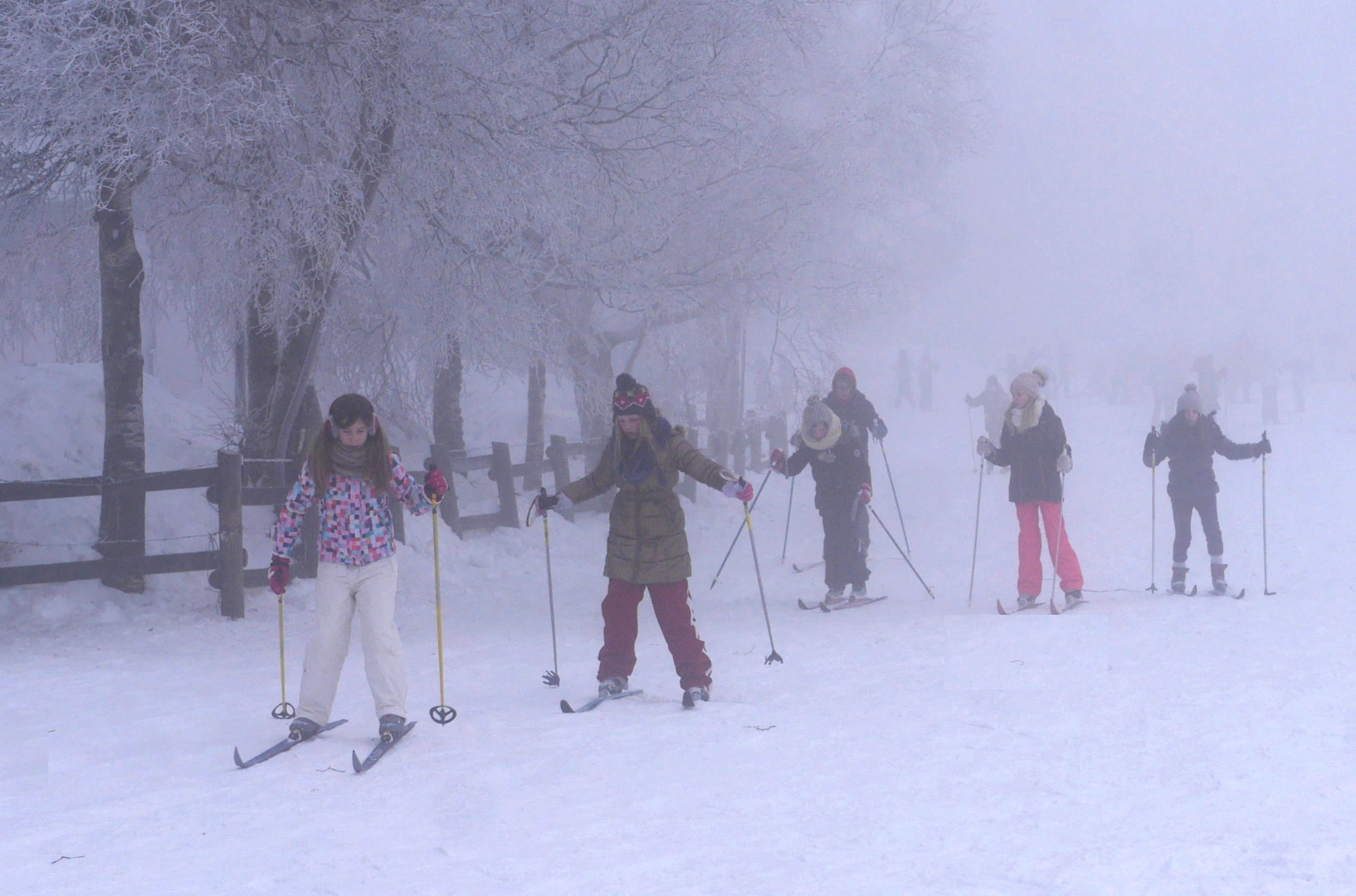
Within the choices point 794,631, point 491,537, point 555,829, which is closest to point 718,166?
point 491,537

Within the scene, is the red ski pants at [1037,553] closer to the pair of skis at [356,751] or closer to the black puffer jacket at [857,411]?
the black puffer jacket at [857,411]

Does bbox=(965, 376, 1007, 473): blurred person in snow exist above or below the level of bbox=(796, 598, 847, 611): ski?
above

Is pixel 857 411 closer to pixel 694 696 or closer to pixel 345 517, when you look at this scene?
pixel 694 696

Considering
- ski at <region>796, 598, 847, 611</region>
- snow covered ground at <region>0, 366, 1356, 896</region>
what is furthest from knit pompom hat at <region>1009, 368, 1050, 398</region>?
ski at <region>796, 598, 847, 611</region>

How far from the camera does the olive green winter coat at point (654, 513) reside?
6016mm

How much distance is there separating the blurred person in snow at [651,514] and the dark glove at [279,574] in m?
1.33

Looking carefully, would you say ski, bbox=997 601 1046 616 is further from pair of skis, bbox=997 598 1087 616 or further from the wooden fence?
the wooden fence

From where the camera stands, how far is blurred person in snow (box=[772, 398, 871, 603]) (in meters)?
9.47

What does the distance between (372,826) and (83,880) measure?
0.94 metres

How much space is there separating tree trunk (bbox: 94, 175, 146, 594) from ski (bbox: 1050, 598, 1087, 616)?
6.99 meters

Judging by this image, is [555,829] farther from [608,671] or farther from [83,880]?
[608,671]

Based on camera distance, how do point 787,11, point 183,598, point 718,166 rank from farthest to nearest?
point 718,166, point 787,11, point 183,598

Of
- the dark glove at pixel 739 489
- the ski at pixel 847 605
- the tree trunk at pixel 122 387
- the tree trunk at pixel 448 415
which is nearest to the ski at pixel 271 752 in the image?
the dark glove at pixel 739 489

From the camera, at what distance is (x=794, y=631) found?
8.50 m
